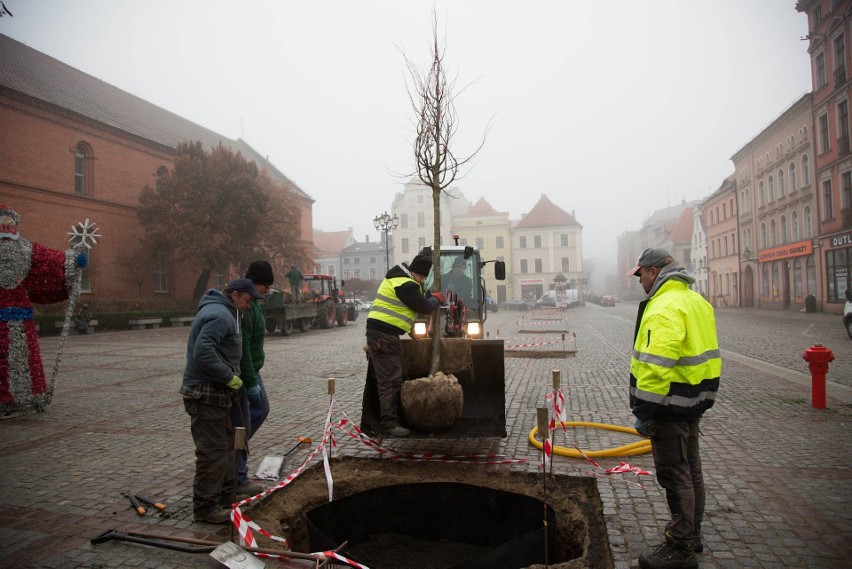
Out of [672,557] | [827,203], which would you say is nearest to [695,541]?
[672,557]

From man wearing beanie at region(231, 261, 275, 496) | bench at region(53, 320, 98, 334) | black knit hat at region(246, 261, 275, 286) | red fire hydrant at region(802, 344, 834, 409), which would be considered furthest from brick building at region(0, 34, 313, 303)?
red fire hydrant at region(802, 344, 834, 409)

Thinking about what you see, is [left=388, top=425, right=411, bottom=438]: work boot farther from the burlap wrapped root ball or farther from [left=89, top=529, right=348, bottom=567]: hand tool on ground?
[left=89, top=529, right=348, bottom=567]: hand tool on ground

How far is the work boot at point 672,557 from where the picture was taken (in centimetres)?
299

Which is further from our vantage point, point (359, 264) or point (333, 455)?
point (359, 264)

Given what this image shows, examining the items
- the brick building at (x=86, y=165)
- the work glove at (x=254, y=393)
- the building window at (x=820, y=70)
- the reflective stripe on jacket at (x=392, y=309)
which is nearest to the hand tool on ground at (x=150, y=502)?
the work glove at (x=254, y=393)

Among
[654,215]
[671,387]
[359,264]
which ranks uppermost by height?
[654,215]

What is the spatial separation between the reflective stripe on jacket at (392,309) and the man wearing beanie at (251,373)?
1.15m

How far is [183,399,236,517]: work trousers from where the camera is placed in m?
3.86

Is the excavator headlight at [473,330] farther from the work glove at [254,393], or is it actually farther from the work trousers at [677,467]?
the work trousers at [677,467]

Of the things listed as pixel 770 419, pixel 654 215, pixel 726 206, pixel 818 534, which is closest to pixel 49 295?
pixel 818 534

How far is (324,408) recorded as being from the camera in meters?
7.50

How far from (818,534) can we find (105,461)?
5.85 metres

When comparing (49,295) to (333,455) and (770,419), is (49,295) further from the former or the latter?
(770,419)

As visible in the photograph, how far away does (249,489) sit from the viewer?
4.32m
